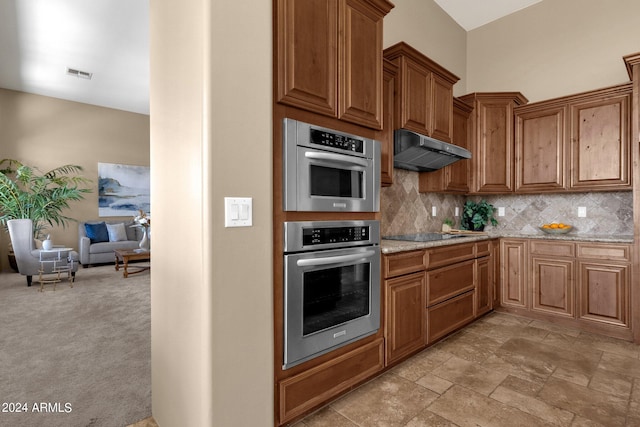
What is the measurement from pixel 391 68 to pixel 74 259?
18.4 ft

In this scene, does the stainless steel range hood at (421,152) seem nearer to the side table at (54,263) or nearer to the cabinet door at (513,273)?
the cabinet door at (513,273)

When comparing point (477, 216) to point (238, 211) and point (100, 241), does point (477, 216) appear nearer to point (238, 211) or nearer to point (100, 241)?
point (238, 211)

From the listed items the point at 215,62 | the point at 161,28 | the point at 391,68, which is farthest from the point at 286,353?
the point at 391,68

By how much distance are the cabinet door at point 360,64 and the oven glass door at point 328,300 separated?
0.85 metres

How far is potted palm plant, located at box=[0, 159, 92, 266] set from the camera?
579cm

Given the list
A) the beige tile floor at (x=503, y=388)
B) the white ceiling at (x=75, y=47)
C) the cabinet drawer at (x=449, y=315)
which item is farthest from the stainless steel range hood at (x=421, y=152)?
the white ceiling at (x=75, y=47)

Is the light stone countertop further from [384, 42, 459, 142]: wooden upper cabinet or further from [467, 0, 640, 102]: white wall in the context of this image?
[467, 0, 640, 102]: white wall

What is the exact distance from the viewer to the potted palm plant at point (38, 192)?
19.0 ft

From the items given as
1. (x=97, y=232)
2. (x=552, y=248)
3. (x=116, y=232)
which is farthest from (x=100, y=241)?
(x=552, y=248)

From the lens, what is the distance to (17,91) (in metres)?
6.52

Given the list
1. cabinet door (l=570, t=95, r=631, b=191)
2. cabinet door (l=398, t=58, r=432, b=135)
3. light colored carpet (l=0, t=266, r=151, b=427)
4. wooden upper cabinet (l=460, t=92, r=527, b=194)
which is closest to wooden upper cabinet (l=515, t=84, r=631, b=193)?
cabinet door (l=570, t=95, r=631, b=191)

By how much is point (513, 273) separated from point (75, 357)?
4.22 metres

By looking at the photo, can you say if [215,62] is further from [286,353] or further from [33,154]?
[33,154]

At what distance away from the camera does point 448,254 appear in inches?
113
